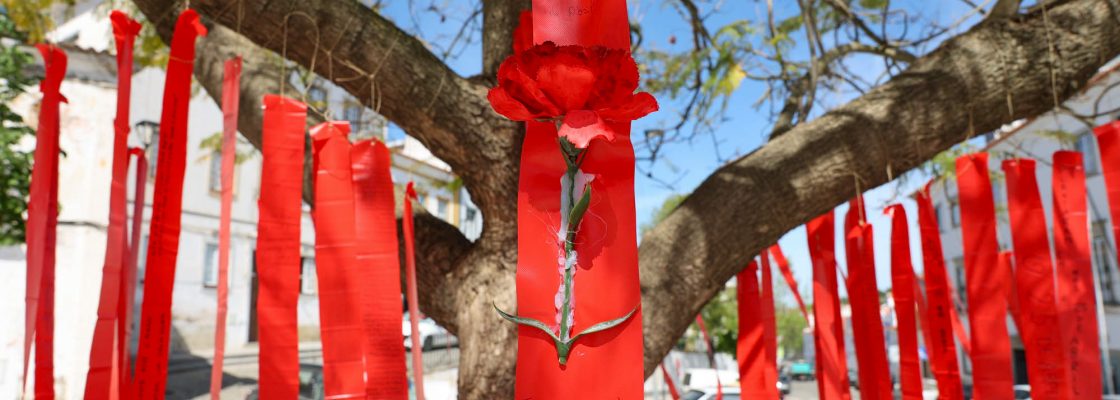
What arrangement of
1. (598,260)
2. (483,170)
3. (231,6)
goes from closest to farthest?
(598,260) → (231,6) → (483,170)

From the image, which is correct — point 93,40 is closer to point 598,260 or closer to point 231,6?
point 231,6

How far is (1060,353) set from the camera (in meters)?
2.85

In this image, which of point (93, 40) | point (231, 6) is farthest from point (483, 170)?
point (93, 40)

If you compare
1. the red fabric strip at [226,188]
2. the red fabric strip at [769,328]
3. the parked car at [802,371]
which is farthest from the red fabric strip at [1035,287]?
the parked car at [802,371]

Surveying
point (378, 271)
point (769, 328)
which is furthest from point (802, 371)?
point (378, 271)

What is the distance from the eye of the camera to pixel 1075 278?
293 cm

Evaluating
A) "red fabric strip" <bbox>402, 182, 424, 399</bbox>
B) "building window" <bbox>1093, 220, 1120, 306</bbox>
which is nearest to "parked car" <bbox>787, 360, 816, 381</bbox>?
"building window" <bbox>1093, 220, 1120, 306</bbox>

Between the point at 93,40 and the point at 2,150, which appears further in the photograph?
the point at 93,40

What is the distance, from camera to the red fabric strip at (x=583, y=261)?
4.51 feet

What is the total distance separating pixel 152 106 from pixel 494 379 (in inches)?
410

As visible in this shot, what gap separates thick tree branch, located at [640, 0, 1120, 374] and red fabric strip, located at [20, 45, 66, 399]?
191 cm

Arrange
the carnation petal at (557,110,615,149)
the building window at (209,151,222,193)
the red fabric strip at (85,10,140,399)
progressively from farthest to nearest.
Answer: the building window at (209,151,222,193)
the red fabric strip at (85,10,140,399)
the carnation petal at (557,110,615,149)

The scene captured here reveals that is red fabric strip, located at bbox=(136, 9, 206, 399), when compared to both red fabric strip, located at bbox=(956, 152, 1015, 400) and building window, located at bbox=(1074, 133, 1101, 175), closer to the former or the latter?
red fabric strip, located at bbox=(956, 152, 1015, 400)

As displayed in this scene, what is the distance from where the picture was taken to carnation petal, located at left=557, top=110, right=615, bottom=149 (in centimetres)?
134
